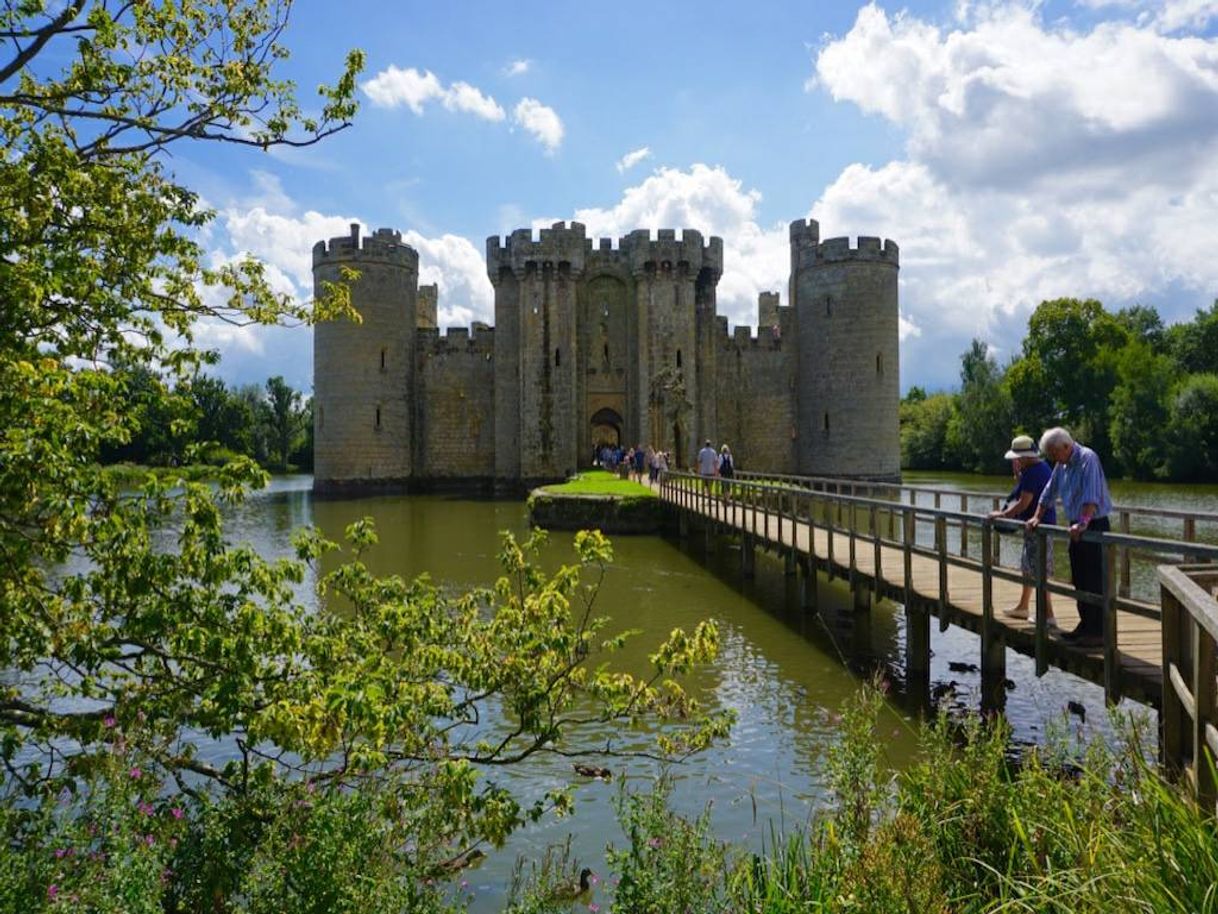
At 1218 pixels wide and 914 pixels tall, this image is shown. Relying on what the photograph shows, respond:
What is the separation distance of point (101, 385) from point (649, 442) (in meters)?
32.7

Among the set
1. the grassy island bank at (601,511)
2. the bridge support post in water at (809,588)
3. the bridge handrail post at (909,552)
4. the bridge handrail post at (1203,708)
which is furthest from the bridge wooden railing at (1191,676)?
the grassy island bank at (601,511)

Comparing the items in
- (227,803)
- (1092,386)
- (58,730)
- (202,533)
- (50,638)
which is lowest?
(227,803)

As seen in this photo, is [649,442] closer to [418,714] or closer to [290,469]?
[418,714]

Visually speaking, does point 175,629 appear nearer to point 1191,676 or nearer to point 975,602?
point 1191,676

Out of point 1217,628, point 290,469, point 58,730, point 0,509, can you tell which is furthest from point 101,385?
point 290,469

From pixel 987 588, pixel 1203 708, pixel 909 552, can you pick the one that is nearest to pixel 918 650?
pixel 909 552

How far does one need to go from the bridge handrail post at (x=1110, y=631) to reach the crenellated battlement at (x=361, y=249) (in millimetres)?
35591

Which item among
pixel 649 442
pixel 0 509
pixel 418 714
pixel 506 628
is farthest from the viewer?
pixel 649 442

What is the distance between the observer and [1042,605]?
6738 millimetres

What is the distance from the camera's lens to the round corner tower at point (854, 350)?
3791cm

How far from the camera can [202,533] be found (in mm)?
4234

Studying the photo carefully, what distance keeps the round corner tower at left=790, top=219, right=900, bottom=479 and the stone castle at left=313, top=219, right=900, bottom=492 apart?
59 millimetres

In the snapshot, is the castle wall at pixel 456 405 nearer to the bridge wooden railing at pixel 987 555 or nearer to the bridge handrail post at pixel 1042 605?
the bridge wooden railing at pixel 987 555

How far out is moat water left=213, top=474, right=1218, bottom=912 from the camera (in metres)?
6.31
